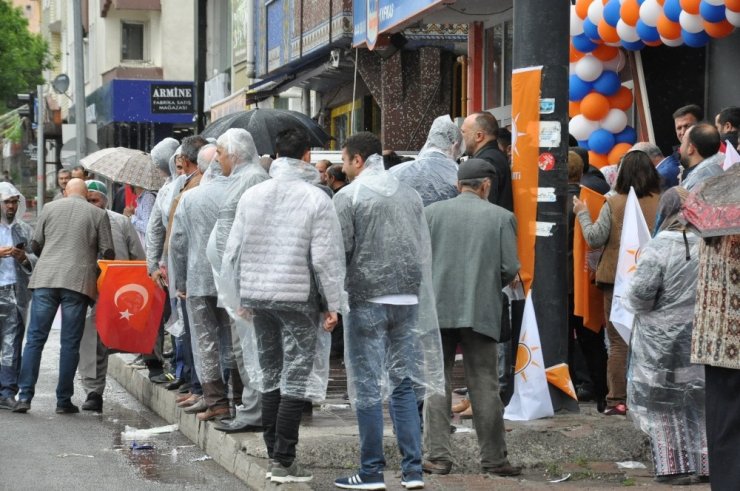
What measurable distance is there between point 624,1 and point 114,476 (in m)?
5.61

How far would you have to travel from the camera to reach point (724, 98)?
37.5 ft

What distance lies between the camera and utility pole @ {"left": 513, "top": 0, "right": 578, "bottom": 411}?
872cm

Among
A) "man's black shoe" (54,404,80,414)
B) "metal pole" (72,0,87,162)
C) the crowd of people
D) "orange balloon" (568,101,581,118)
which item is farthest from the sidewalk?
"metal pole" (72,0,87,162)

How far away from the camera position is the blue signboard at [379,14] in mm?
14478

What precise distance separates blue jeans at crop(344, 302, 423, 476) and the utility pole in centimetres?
200

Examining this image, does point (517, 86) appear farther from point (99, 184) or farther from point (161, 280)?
point (99, 184)

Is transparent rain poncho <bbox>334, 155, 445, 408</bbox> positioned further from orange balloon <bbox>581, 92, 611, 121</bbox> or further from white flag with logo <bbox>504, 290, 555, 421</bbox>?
orange balloon <bbox>581, 92, 611, 121</bbox>

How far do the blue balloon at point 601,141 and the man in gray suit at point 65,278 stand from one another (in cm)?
419

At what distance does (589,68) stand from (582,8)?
0.53m

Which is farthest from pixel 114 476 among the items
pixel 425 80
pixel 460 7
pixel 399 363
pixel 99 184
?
pixel 425 80

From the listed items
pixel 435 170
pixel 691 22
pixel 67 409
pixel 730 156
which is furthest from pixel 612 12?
pixel 67 409

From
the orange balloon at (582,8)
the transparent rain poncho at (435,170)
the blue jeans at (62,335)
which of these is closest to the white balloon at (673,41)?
the orange balloon at (582,8)

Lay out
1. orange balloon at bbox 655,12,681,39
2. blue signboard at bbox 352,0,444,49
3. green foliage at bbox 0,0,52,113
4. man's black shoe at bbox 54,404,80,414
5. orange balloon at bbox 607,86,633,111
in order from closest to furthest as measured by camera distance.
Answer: orange balloon at bbox 655,12,681,39 → man's black shoe at bbox 54,404,80,414 → orange balloon at bbox 607,86,633,111 → blue signboard at bbox 352,0,444,49 → green foliage at bbox 0,0,52,113

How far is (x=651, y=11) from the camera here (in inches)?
411
